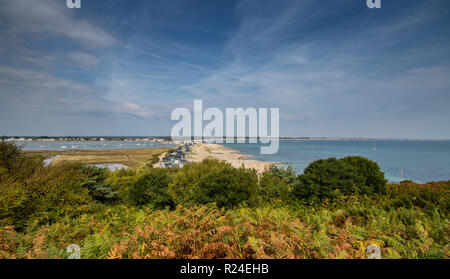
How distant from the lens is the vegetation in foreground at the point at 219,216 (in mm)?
2699

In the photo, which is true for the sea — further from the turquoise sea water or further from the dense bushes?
the dense bushes

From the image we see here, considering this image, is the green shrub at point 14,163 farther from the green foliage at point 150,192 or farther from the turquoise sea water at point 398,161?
the turquoise sea water at point 398,161

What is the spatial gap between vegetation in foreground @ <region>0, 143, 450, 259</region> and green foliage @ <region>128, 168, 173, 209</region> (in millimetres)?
55

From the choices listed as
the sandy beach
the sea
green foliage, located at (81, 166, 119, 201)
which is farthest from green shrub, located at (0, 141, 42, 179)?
the sandy beach

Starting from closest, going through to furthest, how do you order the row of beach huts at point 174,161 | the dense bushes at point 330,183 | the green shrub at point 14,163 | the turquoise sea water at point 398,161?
the green shrub at point 14,163 → the dense bushes at point 330,183 → the turquoise sea water at point 398,161 → the row of beach huts at point 174,161

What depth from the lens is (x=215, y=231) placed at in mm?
3051

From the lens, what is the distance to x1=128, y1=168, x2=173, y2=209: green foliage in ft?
37.0

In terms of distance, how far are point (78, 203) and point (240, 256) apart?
866 cm

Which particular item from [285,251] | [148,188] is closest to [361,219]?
[285,251]

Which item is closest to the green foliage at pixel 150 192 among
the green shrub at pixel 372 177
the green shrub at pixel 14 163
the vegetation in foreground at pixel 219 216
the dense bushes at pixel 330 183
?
the vegetation in foreground at pixel 219 216

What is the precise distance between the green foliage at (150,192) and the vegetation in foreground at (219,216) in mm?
55

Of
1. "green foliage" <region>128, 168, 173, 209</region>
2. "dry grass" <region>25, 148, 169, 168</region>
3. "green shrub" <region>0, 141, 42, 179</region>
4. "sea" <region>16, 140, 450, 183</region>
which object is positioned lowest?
"sea" <region>16, 140, 450, 183</region>
